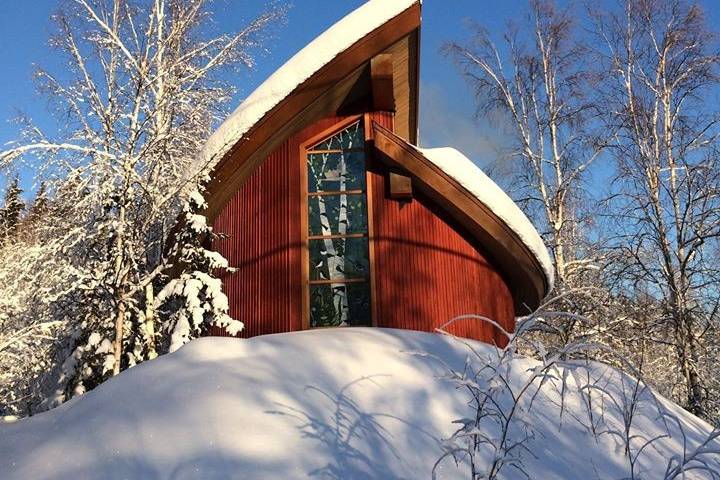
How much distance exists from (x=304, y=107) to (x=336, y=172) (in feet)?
3.30

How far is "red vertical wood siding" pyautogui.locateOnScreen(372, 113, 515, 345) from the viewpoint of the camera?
288 inches

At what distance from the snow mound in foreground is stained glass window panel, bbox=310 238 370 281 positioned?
118 inches

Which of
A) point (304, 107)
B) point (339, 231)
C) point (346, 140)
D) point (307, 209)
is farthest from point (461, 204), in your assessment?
point (304, 107)

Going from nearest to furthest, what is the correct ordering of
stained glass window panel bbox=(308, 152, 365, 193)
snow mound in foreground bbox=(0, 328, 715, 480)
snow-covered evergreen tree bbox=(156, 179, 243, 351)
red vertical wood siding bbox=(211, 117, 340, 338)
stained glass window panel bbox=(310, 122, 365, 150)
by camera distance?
snow mound in foreground bbox=(0, 328, 715, 480), snow-covered evergreen tree bbox=(156, 179, 243, 351), red vertical wood siding bbox=(211, 117, 340, 338), stained glass window panel bbox=(308, 152, 365, 193), stained glass window panel bbox=(310, 122, 365, 150)

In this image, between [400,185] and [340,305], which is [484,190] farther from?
[340,305]

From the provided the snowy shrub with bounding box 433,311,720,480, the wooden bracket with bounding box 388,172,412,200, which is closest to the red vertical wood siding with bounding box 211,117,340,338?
the wooden bracket with bounding box 388,172,412,200

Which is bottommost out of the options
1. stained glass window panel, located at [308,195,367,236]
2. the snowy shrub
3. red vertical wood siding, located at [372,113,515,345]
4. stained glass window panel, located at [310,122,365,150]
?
the snowy shrub

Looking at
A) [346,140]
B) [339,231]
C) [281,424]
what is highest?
[346,140]

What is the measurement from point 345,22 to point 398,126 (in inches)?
109

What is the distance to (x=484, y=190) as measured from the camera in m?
7.11

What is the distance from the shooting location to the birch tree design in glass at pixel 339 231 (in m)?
7.33

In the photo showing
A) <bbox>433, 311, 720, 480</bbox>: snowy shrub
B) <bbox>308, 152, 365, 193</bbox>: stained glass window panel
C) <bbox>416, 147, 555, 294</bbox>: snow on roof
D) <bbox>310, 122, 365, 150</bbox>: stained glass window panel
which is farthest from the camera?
<bbox>310, 122, 365, 150</bbox>: stained glass window panel

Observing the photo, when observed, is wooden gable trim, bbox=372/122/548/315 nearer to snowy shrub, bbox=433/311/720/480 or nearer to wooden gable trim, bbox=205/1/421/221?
wooden gable trim, bbox=205/1/421/221

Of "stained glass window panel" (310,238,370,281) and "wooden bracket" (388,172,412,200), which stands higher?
"wooden bracket" (388,172,412,200)
